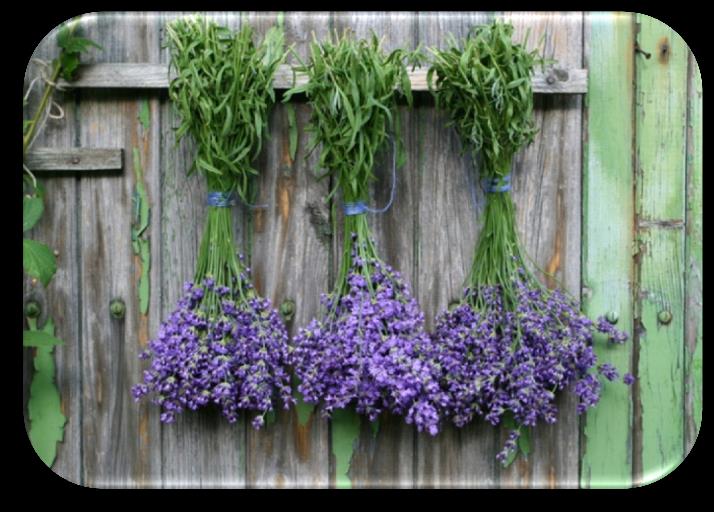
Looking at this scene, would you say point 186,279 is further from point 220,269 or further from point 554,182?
point 554,182

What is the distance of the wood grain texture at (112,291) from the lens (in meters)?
2.22

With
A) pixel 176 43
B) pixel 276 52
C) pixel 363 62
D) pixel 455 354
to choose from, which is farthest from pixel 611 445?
pixel 176 43

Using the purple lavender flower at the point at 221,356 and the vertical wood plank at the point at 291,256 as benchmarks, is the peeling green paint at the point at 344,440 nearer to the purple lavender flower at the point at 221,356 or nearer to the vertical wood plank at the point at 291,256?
the vertical wood plank at the point at 291,256

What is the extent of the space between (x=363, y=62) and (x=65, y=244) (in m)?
0.89

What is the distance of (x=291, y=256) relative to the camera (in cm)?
224

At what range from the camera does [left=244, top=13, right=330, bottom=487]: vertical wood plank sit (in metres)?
2.22

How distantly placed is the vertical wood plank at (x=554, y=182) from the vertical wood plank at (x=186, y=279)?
2.31 ft

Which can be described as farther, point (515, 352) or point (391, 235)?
point (391, 235)

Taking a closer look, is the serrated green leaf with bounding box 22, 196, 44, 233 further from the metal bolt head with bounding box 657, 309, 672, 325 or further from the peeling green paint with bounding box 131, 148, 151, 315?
the metal bolt head with bounding box 657, 309, 672, 325

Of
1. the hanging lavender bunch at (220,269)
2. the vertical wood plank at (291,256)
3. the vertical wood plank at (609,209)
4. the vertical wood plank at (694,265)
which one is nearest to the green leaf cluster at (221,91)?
the hanging lavender bunch at (220,269)

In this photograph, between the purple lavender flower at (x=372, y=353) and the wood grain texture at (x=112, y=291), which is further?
the wood grain texture at (x=112, y=291)

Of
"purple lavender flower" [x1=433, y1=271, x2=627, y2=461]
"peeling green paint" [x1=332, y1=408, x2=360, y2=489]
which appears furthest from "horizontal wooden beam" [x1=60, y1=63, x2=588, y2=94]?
"peeling green paint" [x1=332, y1=408, x2=360, y2=489]

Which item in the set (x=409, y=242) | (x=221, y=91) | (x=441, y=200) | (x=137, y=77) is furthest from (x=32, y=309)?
(x=441, y=200)

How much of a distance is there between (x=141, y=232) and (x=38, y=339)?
1.19 feet
